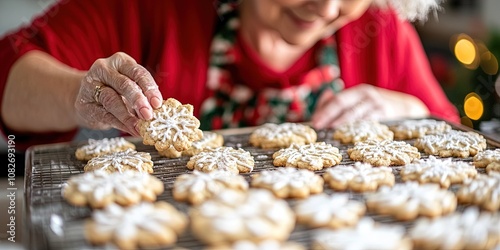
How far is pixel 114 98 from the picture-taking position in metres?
1.33

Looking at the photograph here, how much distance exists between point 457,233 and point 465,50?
2469mm

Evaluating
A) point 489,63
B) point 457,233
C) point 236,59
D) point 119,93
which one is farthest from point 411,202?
point 489,63

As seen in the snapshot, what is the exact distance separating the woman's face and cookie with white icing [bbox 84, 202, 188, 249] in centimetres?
92

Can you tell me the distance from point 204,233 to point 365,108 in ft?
3.59

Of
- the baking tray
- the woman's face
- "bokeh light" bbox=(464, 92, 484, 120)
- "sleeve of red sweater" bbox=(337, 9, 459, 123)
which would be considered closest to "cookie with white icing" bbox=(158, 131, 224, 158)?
the baking tray

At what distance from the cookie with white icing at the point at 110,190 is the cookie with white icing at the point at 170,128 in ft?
0.65

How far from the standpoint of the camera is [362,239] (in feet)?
2.92

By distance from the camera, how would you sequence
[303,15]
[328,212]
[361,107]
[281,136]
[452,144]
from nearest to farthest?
[328,212] < [452,144] < [281,136] < [303,15] < [361,107]

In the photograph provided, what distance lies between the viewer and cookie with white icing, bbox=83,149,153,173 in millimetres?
1300

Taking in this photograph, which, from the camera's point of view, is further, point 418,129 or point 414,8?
point 414,8

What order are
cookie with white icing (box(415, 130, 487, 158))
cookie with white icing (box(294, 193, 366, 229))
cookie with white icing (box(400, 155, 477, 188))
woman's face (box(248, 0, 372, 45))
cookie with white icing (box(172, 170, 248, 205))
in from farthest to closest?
woman's face (box(248, 0, 372, 45))
cookie with white icing (box(415, 130, 487, 158))
cookie with white icing (box(400, 155, 477, 188))
cookie with white icing (box(172, 170, 248, 205))
cookie with white icing (box(294, 193, 366, 229))

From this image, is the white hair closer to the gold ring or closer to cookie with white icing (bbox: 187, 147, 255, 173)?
cookie with white icing (bbox: 187, 147, 255, 173)

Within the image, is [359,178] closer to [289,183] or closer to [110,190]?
[289,183]

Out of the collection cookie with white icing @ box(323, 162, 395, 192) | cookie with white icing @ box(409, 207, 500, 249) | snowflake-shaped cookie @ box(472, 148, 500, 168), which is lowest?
cookie with white icing @ box(409, 207, 500, 249)
